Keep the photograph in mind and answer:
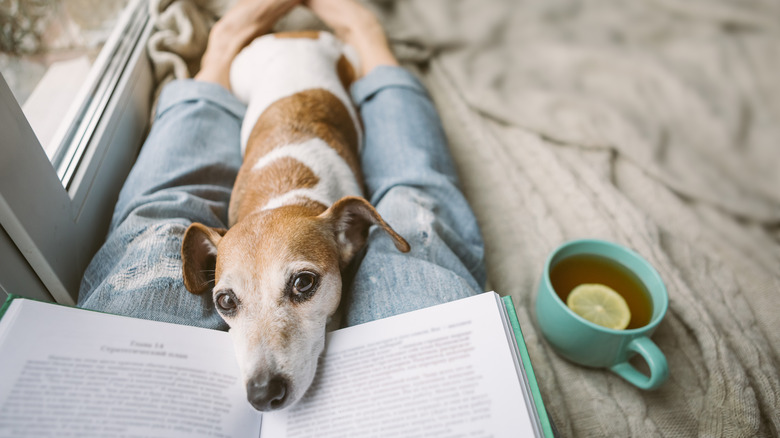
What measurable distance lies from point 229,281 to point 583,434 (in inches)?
36.2

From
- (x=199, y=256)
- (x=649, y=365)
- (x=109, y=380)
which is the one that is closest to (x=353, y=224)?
(x=199, y=256)

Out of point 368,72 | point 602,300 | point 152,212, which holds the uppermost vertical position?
point 152,212

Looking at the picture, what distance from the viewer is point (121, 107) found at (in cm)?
151

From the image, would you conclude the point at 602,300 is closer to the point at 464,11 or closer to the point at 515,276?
the point at 515,276

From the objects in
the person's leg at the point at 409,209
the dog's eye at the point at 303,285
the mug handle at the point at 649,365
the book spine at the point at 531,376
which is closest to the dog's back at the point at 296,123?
the person's leg at the point at 409,209

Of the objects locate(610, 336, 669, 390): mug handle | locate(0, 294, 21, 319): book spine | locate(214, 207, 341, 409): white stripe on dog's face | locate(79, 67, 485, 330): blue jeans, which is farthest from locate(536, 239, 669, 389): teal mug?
locate(0, 294, 21, 319): book spine

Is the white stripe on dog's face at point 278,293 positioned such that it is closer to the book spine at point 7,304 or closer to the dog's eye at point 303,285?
the dog's eye at point 303,285

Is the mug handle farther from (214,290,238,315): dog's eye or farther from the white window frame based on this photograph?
the white window frame

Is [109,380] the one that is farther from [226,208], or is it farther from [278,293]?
[226,208]

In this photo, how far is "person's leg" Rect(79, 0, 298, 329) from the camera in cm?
98

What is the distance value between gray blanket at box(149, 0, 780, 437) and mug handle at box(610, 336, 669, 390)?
0.09 m

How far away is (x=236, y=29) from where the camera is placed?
190cm

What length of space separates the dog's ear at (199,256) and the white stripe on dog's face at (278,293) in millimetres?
67

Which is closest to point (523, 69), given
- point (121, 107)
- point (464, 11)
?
point (464, 11)
